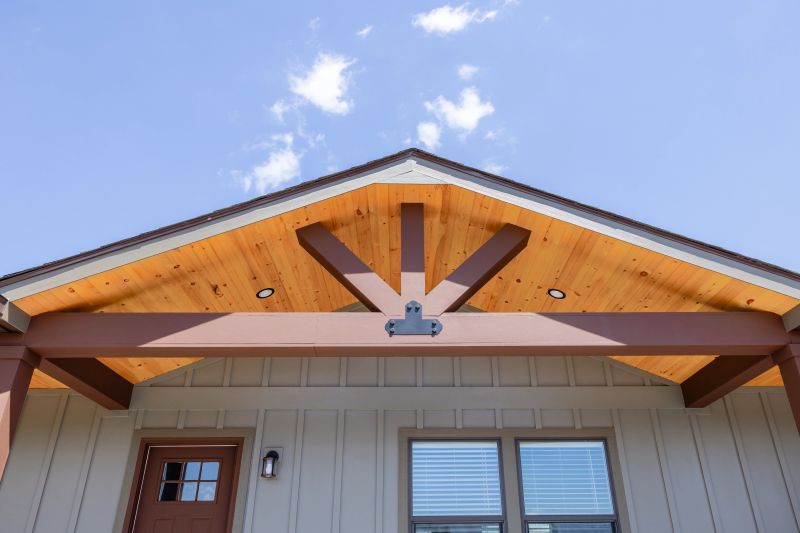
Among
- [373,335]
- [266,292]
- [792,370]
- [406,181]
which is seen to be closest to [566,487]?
[792,370]

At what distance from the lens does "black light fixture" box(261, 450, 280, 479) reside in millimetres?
4582

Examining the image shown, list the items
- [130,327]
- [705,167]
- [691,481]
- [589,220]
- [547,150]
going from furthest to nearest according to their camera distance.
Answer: [547,150] < [705,167] < [691,481] < [589,220] < [130,327]

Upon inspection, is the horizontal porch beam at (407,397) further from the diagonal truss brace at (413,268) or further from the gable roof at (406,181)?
the gable roof at (406,181)

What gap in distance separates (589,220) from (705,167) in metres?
7.10

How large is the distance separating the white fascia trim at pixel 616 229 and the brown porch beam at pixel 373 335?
31 centimetres

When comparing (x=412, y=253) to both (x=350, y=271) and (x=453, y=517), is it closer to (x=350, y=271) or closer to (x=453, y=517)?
(x=350, y=271)

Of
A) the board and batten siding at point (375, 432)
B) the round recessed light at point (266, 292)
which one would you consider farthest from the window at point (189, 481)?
the round recessed light at point (266, 292)

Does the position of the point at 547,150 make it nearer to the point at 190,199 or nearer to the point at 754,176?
the point at 754,176

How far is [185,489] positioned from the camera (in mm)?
4762

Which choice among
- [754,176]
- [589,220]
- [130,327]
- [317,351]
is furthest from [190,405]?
[754,176]

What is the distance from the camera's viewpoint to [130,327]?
11.4 feet

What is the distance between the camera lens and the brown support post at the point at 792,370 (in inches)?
132

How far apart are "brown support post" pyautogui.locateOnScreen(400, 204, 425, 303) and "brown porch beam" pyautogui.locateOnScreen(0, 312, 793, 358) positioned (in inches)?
10.8

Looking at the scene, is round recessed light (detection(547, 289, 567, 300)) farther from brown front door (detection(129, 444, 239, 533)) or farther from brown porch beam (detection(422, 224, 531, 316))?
brown front door (detection(129, 444, 239, 533))
